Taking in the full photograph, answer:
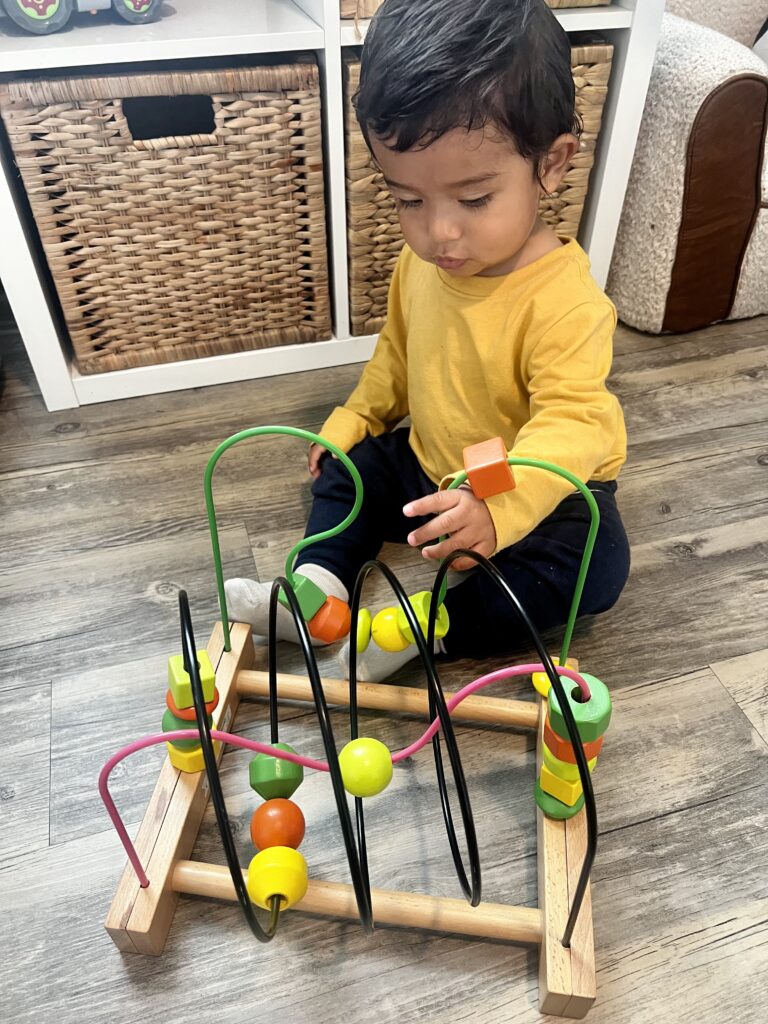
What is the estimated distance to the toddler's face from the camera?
65 cm

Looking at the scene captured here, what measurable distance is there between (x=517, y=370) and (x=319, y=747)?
424 mm

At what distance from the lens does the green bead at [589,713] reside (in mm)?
605

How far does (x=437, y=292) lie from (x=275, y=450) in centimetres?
41

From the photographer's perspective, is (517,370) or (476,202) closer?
(476,202)

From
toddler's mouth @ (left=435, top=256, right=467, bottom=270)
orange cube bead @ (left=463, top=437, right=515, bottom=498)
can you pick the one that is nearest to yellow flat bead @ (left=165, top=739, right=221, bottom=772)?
orange cube bead @ (left=463, top=437, right=515, bottom=498)

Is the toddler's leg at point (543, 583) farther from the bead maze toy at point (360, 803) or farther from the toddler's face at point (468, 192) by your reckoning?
the toddler's face at point (468, 192)

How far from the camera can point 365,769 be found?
57cm

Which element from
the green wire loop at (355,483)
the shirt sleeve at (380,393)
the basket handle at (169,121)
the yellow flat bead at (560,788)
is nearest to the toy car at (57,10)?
the basket handle at (169,121)

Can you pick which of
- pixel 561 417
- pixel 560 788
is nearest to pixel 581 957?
pixel 560 788

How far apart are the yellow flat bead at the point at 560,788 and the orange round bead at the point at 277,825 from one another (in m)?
0.21

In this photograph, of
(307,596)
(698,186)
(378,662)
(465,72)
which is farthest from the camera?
(698,186)

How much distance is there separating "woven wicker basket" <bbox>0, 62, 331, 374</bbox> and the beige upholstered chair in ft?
1.71

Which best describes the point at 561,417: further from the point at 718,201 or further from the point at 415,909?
the point at 718,201

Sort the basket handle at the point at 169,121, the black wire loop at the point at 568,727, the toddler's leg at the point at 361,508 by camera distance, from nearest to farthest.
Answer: the black wire loop at the point at 568,727
the toddler's leg at the point at 361,508
the basket handle at the point at 169,121
